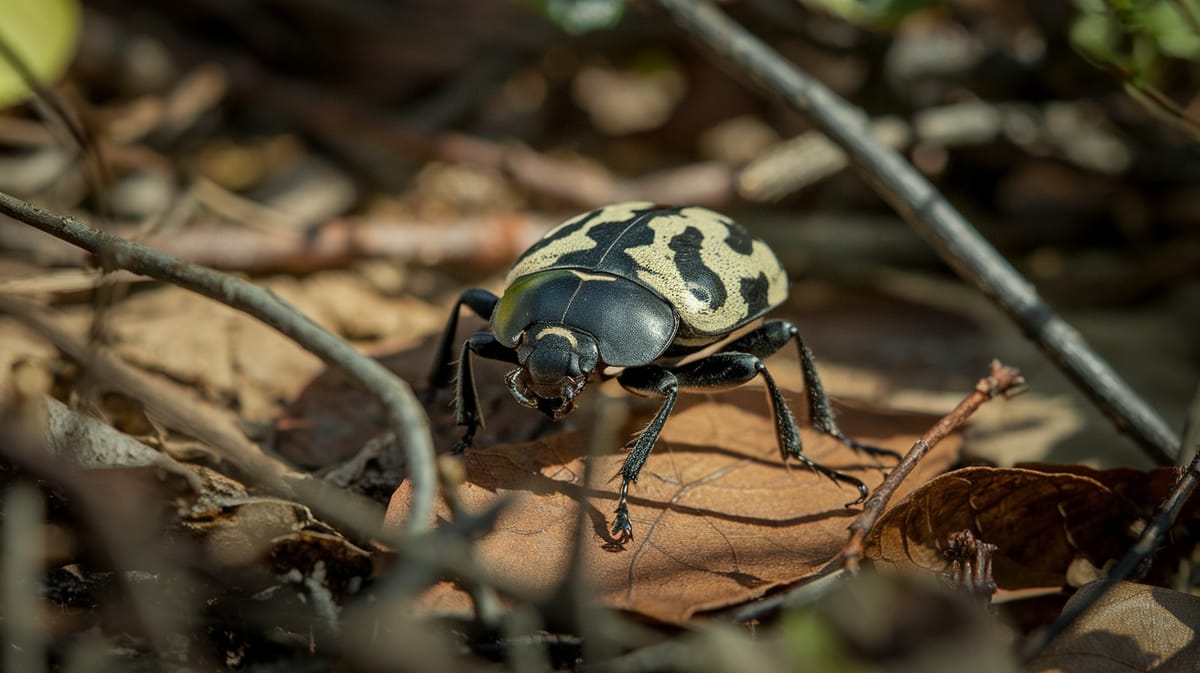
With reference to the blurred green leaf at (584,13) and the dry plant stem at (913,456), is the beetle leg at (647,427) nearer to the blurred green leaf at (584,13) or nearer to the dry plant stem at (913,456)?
the dry plant stem at (913,456)

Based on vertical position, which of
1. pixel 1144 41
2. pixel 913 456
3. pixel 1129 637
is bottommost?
pixel 1129 637

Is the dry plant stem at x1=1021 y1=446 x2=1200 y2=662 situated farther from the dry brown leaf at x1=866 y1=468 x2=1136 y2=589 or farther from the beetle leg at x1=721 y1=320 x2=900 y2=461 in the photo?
the beetle leg at x1=721 y1=320 x2=900 y2=461

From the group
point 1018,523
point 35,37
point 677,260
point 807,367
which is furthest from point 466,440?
point 35,37

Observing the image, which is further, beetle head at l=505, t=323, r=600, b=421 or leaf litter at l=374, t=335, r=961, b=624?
beetle head at l=505, t=323, r=600, b=421

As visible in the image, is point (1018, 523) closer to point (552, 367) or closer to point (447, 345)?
point (552, 367)

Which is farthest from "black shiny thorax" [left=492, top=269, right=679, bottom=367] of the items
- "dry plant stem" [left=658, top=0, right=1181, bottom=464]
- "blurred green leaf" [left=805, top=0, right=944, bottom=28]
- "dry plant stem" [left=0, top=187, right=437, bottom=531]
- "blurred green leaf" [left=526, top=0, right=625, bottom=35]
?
"blurred green leaf" [left=805, top=0, right=944, bottom=28]

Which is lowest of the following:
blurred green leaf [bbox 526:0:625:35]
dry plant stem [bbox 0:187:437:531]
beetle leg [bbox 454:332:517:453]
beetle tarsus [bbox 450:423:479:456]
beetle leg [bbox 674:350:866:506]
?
beetle tarsus [bbox 450:423:479:456]

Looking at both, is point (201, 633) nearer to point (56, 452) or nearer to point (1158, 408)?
point (56, 452)

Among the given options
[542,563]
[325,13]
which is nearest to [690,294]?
[542,563]
